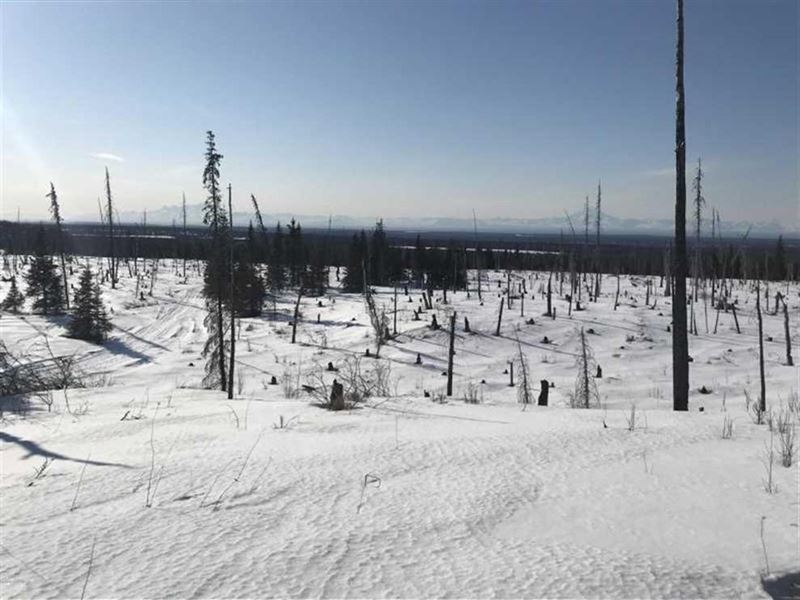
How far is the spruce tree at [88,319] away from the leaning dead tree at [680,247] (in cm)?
3771

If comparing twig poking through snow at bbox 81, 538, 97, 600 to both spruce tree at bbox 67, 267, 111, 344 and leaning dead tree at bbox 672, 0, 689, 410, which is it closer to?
leaning dead tree at bbox 672, 0, 689, 410

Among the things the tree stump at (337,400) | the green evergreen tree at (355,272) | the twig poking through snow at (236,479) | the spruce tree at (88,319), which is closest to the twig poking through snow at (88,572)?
the twig poking through snow at (236,479)

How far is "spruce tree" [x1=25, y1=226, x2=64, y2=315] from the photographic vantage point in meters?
45.6

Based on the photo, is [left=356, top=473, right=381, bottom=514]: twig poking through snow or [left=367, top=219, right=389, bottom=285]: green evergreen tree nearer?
[left=356, top=473, right=381, bottom=514]: twig poking through snow

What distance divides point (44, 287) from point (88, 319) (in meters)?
11.7

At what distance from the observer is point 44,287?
4544 centimetres

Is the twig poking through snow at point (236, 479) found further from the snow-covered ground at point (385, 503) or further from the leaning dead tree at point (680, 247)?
the leaning dead tree at point (680, 247)

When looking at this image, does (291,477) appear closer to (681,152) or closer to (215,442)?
(215,442)

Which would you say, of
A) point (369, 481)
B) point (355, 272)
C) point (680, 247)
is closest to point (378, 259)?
point (355, 272)

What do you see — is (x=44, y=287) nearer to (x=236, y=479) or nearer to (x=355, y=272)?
(x=355, y=272)

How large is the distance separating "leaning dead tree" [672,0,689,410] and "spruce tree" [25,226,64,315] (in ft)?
162

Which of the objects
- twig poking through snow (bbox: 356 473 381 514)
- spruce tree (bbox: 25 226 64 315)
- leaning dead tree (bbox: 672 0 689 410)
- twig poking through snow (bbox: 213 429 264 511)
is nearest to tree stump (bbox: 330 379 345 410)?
twig poking through snow (bbox: 213 429 264 511)

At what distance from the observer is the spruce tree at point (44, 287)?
150 feet

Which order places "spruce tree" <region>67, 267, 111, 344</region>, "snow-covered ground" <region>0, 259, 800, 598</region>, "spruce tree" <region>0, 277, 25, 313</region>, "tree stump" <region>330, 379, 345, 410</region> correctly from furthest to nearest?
1. "spruce tree" <region>0, 277, 25, 313</region>
2. "spruce tree" <region>67, 267, 111, 344</region>
3. "tree stump" <region>330, 379, 345, 410</region>
4. "snow-covered ground" <region>0, 259, 800, 598</region>
